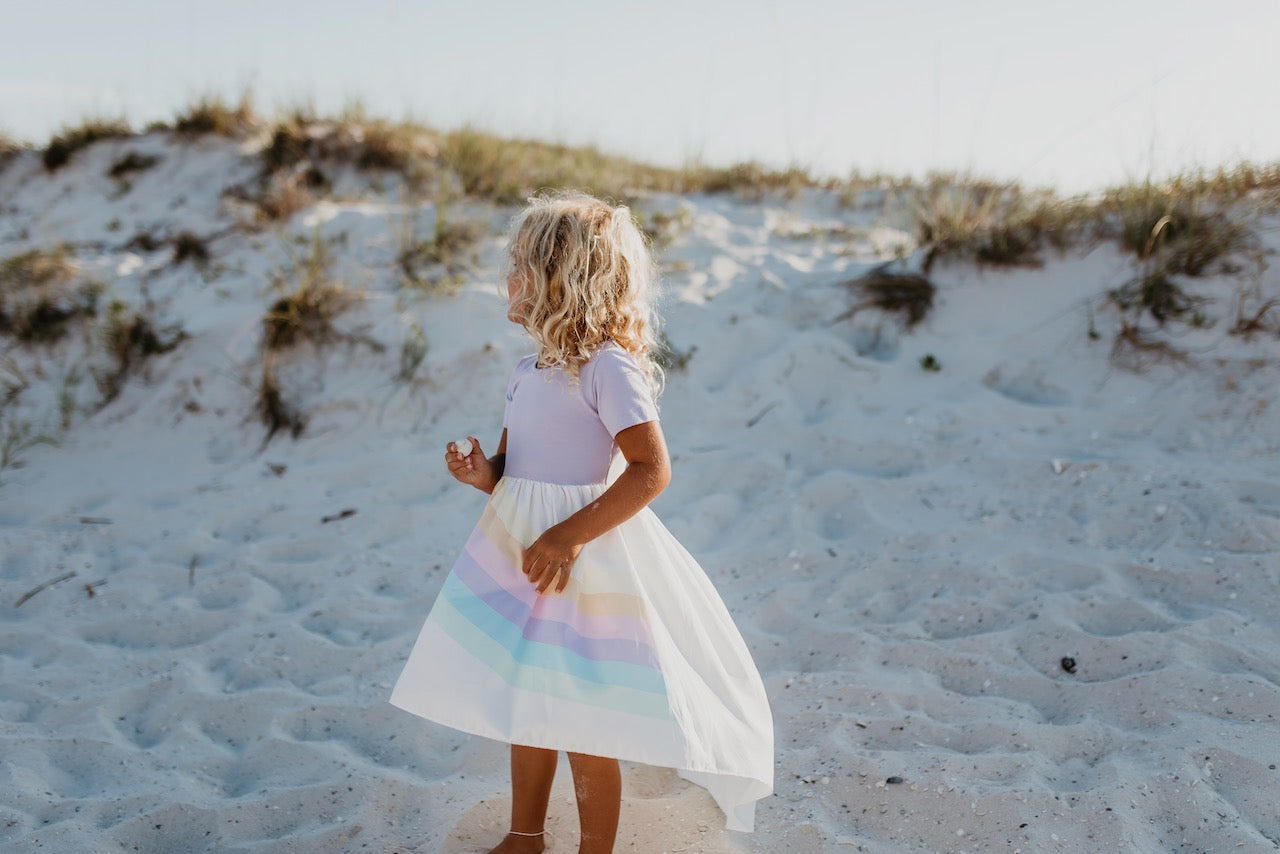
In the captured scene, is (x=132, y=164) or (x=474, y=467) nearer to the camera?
(x=474, y=467)

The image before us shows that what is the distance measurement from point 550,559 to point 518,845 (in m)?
0.77

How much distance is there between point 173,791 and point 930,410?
3.14m

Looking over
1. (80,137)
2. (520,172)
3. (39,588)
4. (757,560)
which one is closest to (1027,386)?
(757,560)

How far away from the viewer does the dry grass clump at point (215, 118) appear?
6758mm

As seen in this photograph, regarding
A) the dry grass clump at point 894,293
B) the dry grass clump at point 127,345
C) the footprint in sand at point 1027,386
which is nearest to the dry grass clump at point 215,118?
the dry grass clump at point 127,345

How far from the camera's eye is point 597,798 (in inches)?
77.5

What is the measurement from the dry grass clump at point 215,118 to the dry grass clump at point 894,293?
4556 millimetres

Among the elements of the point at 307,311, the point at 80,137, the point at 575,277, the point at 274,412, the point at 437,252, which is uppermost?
the point at 80,137

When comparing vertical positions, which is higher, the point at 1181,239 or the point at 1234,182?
the point at 1234,182

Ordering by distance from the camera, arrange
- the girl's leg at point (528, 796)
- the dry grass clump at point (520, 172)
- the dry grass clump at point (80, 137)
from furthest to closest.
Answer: the dry grass clump at point (80, 137)
the dry grass clump at point (520, 172)
the girl's leg at point (528, 796)

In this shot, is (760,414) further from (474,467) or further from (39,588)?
(39,588)

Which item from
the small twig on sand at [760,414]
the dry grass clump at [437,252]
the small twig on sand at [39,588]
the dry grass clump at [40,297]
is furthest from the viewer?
the dry grass clump at [40,297]

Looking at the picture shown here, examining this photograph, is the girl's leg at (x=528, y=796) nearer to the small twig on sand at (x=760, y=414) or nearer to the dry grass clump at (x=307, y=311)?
the small twig on sand at (x=760, y=414)

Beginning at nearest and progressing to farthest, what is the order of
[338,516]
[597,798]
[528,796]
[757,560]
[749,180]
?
[597,798]
[528,796]
[757,560]
[338,516]
[749,180]
